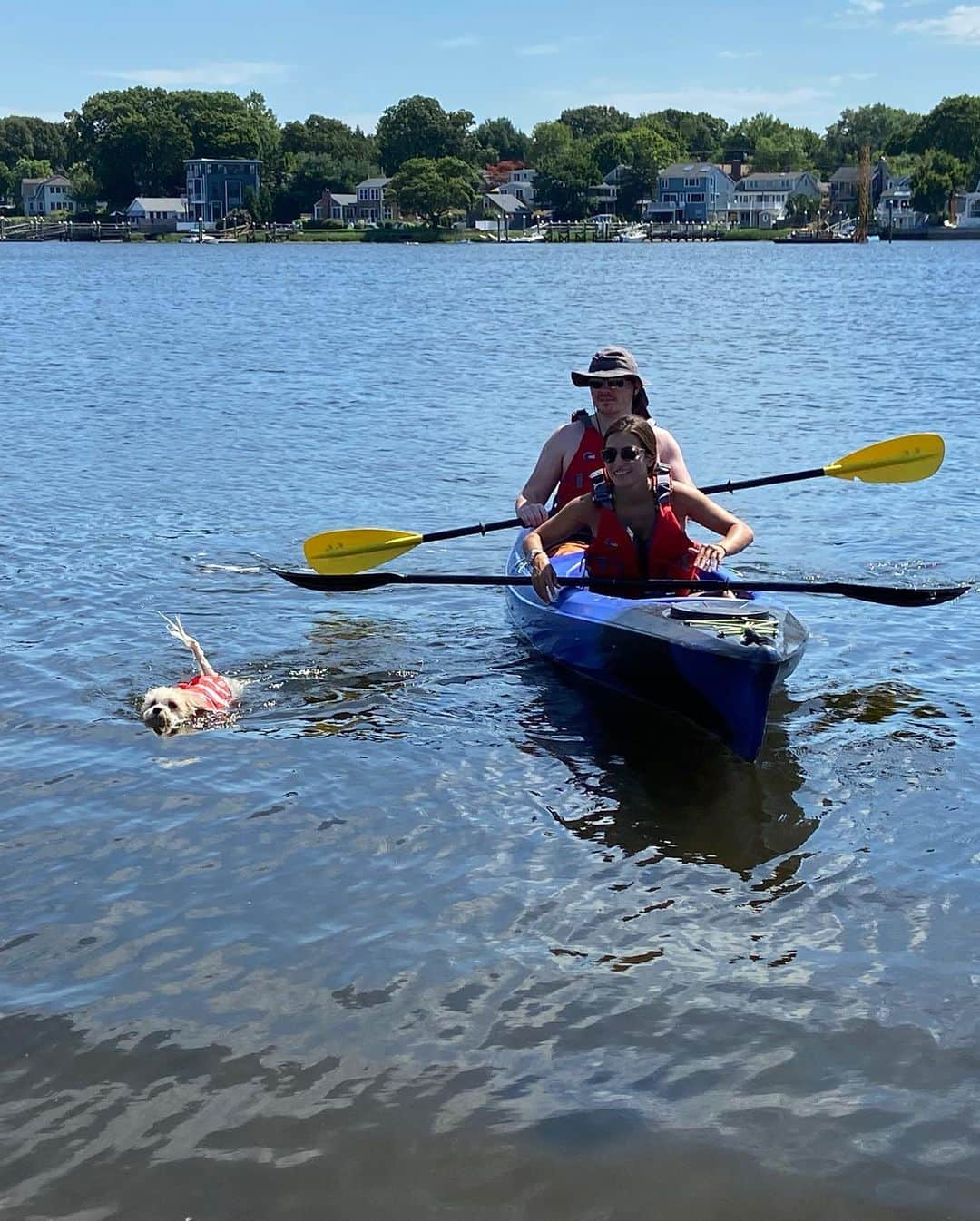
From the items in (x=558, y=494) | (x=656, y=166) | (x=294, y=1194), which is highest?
(x=656, y=166)

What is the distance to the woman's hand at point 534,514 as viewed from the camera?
8594 mm

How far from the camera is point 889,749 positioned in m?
7.30

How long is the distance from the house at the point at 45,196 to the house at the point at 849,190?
81769mm

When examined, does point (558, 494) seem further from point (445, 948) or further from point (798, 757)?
point (445, 948)

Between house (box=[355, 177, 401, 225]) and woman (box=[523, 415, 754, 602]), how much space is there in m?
141

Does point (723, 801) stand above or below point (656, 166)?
below

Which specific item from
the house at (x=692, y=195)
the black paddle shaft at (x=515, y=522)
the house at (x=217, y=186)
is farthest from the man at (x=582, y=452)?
the house at (x=692, y=195)

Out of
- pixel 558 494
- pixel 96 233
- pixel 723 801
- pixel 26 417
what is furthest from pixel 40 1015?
pixel 96 233

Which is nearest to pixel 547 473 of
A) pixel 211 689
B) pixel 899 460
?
pixel 211 689

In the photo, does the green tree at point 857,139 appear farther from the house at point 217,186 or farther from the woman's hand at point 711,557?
the woman's hand at point 711,557

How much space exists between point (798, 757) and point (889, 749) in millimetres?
486

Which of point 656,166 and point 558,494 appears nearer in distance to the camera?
point 558,494

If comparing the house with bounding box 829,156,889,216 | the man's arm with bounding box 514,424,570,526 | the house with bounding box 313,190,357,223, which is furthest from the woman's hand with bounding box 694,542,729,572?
the house with bounding box 829,156,889,216

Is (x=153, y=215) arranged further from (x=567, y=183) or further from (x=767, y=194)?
(x=767, y=194)
